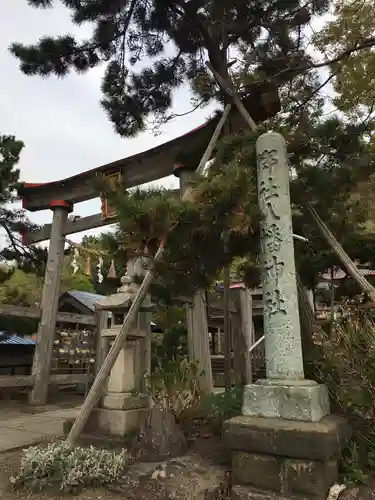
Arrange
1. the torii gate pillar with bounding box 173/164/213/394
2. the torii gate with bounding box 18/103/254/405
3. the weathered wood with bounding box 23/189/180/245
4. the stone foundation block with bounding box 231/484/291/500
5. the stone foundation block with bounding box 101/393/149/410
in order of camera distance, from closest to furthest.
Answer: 1. the stone foundation block with bounding box 231/484/291/500
2. the stone foundation block with bounding box 101/393/149/410
3. the torii gate pillar with bounding box 173/164/213/394
4. the torii gate with bounding box 18/103/254/405
5. the weathered wood with bounding box 23/189/180/245

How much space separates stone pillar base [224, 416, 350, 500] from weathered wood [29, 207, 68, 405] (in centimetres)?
599

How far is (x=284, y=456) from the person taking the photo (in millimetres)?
2498

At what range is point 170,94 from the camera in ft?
18.1

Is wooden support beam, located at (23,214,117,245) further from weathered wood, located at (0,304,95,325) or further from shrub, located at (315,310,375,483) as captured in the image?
shrub, located at (315,310,375,483)

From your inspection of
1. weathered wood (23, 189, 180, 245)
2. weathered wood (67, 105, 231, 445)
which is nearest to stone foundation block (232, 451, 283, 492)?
weathered wood (67, 105, 231, 445)

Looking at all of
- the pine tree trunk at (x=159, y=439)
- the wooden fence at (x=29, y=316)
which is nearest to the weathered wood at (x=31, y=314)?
the wooden fence at (x=29, y=316)

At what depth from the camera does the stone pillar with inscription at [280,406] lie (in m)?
2.44

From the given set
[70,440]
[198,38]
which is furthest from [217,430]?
[198,38]

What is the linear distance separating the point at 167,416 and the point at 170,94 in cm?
405

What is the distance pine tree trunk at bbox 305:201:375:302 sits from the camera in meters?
3.22

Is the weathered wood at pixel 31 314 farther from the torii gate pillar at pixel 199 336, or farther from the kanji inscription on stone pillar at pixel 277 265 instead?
the kanji inscription on stone pillar at pixel 277 265

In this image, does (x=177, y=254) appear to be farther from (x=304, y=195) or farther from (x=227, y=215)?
(x=304, y=195)

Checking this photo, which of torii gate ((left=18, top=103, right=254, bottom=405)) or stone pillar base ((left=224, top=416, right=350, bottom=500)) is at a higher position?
torii gate ((left=18, top=103, right=254, bottom=405))

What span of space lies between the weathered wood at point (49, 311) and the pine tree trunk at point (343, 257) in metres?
5.85
